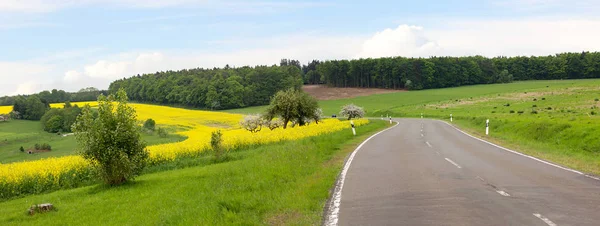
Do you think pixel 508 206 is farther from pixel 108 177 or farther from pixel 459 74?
pixel 459 74

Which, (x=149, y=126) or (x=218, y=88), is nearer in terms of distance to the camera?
(x=149, y=126)

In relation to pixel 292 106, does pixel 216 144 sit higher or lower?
lower

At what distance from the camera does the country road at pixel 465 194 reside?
25.6 ft

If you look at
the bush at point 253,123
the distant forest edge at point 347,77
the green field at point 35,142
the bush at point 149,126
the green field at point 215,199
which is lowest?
the green field at point 35,142

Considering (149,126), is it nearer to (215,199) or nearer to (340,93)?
(215,199)

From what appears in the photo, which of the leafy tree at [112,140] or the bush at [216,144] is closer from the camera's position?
the leafy tree at [112,140]

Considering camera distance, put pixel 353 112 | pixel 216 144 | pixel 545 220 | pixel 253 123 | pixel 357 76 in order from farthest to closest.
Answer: pixel 357 76
pixel 353 112
pixel 253 123
pixel 216 144
pixel 545 220

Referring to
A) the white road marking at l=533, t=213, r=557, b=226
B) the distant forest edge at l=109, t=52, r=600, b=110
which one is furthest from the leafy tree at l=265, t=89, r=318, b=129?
the distant forest edge at l=109, t=52, r=600, b=110

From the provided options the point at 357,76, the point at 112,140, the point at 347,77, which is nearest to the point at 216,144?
the point at 112,140

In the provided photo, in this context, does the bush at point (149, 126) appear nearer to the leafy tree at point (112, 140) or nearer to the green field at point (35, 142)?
the green field at point (35, 142)

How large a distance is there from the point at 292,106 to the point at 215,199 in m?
28.5

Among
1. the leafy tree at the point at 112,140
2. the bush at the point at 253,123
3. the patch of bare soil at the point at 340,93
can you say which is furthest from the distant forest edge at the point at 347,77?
the leafy tree at the point at 112,140

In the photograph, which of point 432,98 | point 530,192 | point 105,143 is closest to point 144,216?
point 105,143

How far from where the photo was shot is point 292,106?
Result: 3891 centimetres
